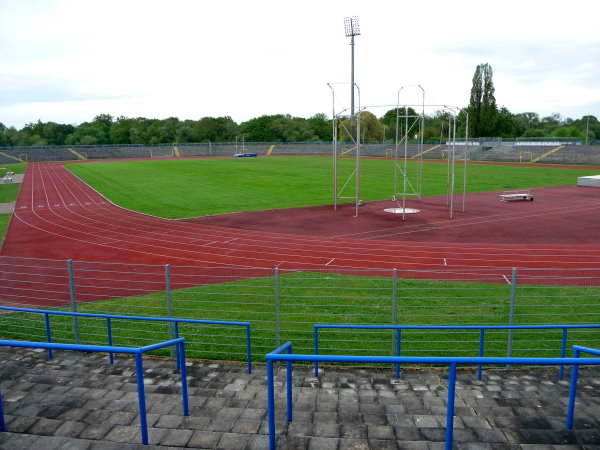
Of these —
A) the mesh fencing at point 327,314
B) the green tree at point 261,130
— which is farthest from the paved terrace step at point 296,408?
the green tree at point 261,130

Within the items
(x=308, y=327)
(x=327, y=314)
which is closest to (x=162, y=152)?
(x=308, y=327)

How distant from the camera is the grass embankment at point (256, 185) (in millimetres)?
31578

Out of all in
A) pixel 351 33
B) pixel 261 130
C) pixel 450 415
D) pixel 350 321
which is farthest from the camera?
pixel 261 130

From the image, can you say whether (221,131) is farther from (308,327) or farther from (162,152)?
(308,327)

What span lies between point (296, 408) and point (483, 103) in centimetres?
9564

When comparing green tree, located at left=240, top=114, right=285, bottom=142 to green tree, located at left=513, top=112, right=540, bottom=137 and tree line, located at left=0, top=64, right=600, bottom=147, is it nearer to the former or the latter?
tree line, located at left=0, top=64, right=600, bottom=147

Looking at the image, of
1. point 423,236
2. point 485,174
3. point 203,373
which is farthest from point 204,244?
point 485,174

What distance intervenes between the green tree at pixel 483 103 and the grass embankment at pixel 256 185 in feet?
122

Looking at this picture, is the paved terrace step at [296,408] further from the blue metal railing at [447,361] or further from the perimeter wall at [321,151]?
the perimeter wall at [321,151]

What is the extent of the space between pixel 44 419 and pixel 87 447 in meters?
1.09

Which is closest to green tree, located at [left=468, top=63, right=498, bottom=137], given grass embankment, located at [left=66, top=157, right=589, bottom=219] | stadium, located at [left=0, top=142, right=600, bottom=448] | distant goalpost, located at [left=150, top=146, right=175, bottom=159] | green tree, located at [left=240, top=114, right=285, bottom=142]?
grass embankment, located at [left=66, top=157, right=589, bottom=219]

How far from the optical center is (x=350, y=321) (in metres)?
10.6

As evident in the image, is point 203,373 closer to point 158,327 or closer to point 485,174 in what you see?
point 158,327

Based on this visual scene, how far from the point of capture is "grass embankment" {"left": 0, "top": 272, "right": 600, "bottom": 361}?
9.32 meters
